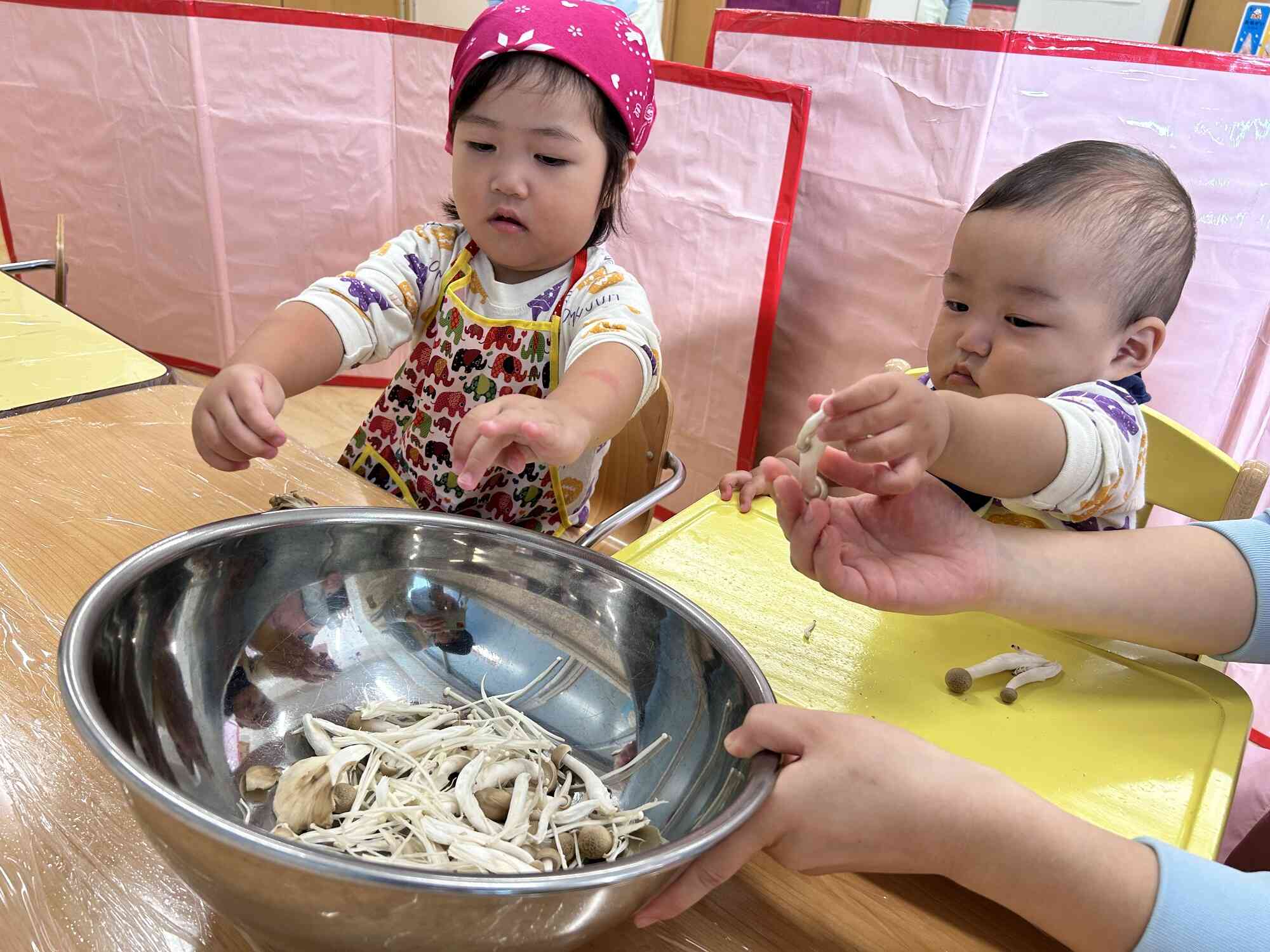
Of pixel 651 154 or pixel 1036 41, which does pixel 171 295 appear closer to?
pixel 651 154

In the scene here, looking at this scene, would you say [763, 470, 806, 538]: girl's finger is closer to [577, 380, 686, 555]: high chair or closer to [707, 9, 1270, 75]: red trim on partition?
[577, 380, 686, 555]: high chair

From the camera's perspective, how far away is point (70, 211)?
2.70m

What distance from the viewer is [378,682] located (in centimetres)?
66

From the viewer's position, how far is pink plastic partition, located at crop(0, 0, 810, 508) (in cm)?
204

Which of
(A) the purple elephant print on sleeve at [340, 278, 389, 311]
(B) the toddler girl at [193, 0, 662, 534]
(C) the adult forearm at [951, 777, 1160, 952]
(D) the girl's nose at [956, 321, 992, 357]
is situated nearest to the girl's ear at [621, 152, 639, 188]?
(B) the toddler girl at [193, 0, 662, 534]

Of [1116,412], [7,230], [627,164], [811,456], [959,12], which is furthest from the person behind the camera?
[7,230]

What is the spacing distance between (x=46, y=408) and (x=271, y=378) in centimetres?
36

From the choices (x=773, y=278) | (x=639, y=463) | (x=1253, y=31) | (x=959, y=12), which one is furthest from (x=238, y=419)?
(x=959, y=12)

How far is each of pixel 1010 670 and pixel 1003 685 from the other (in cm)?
2

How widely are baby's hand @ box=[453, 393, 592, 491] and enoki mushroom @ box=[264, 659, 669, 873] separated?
0.58ft

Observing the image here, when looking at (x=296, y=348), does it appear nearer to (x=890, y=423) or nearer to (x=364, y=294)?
(x=364, y=294)

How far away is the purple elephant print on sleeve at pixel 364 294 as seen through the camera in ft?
3.40

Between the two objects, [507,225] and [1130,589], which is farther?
[507,225]

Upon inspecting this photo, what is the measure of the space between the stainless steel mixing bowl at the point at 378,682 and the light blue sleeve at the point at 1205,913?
22cm
